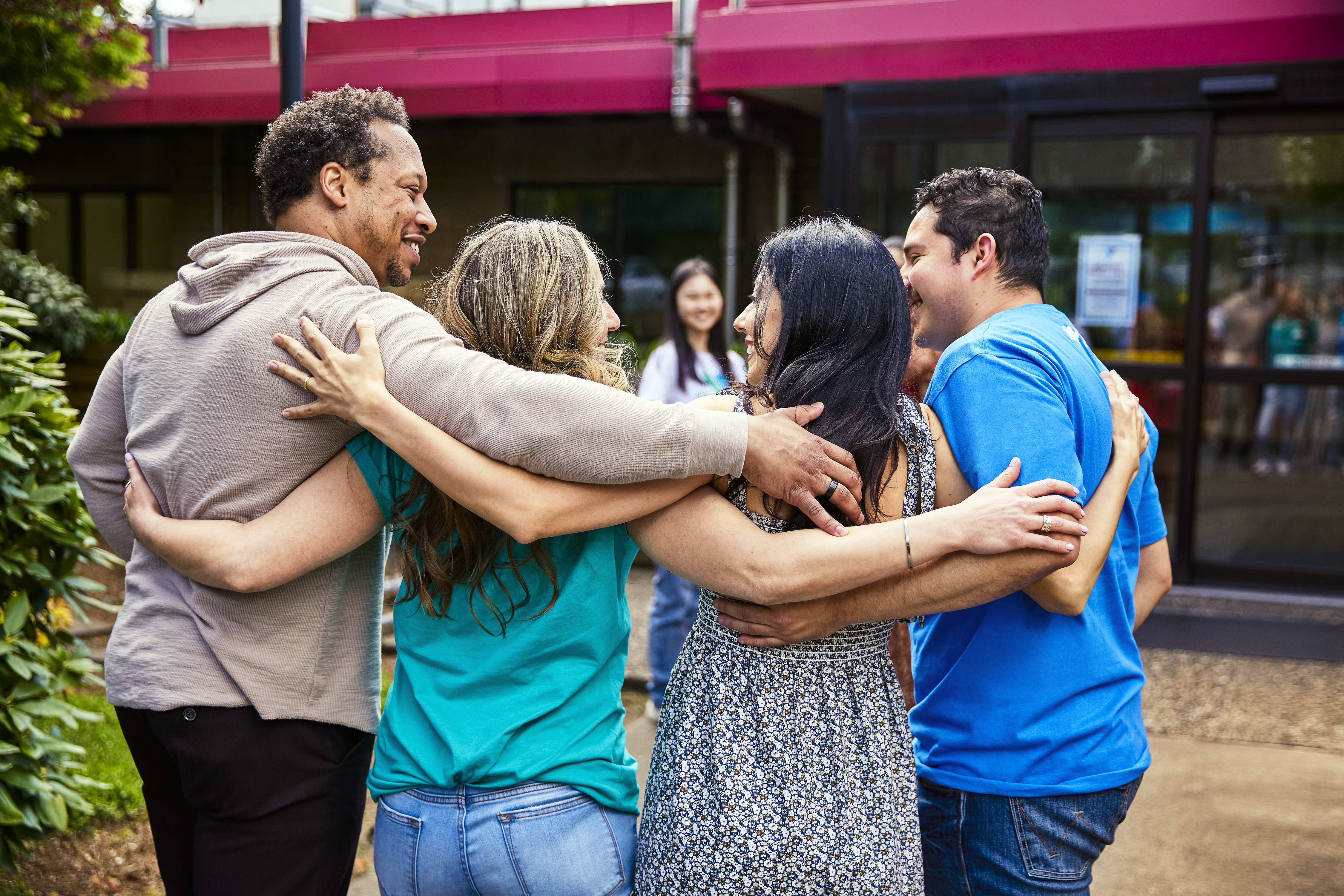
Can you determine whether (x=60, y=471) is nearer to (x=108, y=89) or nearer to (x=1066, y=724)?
(x=1066, y=724)

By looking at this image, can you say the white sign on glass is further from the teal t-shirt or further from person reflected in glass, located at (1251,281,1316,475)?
the teal t-shirt

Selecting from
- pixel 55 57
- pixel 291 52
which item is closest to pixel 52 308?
pixel 55 57

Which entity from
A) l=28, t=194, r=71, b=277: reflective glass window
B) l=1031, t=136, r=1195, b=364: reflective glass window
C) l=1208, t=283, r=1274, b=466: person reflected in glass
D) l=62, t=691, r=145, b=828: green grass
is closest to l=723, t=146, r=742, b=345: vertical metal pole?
l=1031, t=136, r=1195, b=364: reflective glass window

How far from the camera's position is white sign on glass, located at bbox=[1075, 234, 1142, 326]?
7.33m

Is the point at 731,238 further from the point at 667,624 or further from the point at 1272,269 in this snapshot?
the point at 667,624

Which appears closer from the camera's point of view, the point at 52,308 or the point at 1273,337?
the point at 1273,337

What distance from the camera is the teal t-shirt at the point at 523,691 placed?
1.75 m

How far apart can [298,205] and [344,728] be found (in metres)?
0.98

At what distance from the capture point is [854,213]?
7.45m

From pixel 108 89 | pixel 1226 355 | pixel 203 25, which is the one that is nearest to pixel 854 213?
pixel 1226 355

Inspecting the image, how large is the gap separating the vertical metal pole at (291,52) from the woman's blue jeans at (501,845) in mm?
3563

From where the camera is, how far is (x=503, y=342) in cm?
190

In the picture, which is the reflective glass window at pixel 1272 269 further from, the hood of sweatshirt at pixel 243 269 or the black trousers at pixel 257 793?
the black trousers at pixel 257 793

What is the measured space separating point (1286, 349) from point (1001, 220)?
20.1 feet
